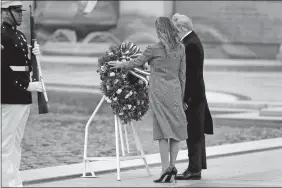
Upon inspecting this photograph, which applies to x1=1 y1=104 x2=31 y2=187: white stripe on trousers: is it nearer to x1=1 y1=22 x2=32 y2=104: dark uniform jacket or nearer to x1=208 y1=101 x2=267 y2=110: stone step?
x1=1 y1=22 x2=32 y2=104: dark uniform jacket

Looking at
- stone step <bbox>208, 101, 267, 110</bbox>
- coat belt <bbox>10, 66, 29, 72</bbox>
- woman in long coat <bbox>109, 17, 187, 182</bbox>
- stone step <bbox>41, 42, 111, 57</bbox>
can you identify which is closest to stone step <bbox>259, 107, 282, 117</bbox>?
stone step <bbox>208, 101, 267, 110</bbox>

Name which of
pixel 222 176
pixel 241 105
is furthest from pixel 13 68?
pixel 241 105

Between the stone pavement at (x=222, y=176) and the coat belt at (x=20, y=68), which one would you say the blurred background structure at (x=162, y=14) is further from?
the coat belt at (x=20, y=68)

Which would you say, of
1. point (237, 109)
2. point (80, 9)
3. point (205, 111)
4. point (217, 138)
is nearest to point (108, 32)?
point (80, 9)

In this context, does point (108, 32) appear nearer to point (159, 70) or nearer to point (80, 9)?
point (80, 9)

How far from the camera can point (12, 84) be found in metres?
8.46

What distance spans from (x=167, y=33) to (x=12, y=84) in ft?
5.69

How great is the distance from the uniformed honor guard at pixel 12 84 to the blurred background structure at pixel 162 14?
988cm

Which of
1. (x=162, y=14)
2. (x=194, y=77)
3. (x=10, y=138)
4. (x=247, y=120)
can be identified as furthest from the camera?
(x=162, y=14)

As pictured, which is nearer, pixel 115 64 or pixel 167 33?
pixel 167 33

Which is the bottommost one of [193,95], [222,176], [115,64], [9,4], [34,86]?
[222,176]

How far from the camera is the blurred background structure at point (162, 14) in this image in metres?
18.0

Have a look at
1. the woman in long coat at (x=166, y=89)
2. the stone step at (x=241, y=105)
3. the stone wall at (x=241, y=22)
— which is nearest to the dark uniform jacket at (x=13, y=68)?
the woman in long coat at (x=166, y=89)

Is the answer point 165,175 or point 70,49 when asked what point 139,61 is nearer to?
point 165,175
